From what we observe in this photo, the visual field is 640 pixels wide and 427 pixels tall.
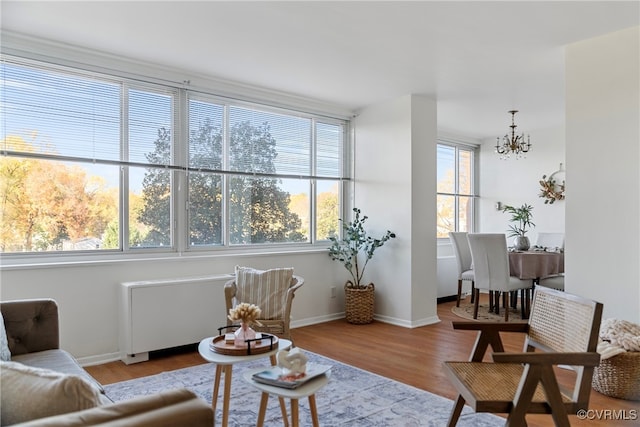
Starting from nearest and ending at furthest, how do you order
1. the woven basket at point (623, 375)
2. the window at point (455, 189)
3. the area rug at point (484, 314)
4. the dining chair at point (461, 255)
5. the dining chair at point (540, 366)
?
the dining chair at point (540, 366) → the woven basket at point (623, 375) → the area rug at point (484, 314) → the dining chair at point (461, 255) → the window at point (455, 189)

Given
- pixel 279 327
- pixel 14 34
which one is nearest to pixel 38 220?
pixel 14 34

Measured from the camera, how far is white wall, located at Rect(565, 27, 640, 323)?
10.1 ft

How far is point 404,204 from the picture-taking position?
491 centimetres

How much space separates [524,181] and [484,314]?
8.82 ft

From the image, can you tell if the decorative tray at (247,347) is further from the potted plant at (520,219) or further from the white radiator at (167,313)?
the potted plant at (520,219)

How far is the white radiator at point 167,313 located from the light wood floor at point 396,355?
0.16 metres

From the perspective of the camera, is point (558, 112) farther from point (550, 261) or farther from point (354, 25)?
point (354, 25)

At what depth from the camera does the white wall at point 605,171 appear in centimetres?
307

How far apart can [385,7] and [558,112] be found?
3855mm

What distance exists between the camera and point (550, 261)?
509 cm

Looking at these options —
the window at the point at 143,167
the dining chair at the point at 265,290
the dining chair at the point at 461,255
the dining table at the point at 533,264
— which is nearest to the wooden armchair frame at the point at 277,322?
the dining chair at the point at 265,290

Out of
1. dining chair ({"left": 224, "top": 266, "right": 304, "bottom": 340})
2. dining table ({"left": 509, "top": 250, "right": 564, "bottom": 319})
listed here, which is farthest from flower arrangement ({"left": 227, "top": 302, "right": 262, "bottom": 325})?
dining table ({"left": 509, "top": 250, "right": 564, "bottom": 319})

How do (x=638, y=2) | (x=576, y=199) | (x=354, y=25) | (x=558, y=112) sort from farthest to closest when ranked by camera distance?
(x=558, y=112), (x=576, y=199), (x=354, y=25), (x=638, y=2)

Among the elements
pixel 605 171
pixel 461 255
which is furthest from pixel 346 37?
pixel 461 255
